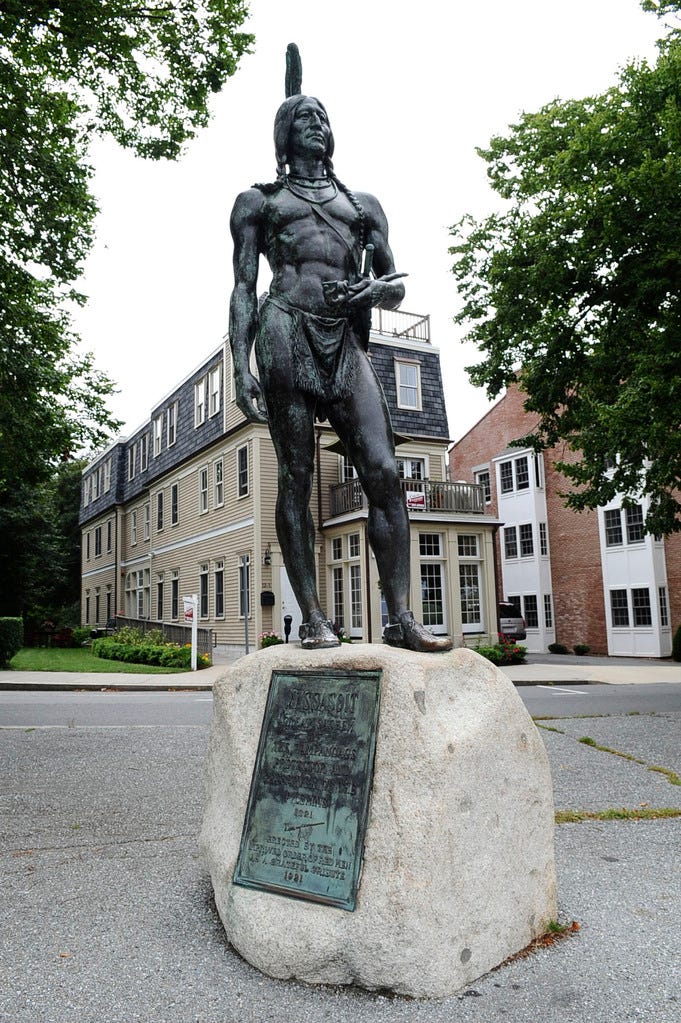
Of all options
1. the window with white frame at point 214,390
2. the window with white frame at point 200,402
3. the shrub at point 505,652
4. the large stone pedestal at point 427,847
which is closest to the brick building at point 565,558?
the shrub at point 505,652

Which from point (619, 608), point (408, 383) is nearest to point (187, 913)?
point (408, 383)

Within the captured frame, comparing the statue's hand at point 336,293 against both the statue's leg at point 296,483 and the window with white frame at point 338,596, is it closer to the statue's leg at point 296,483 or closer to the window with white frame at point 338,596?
the statue's leg at point 296,483

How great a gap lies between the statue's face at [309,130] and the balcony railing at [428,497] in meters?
19.0

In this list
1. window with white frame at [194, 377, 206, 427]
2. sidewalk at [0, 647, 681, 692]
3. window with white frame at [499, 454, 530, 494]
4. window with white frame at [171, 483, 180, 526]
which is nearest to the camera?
sidewalk at [0, 647, 681, 692]

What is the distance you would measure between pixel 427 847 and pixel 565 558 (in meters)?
29.7

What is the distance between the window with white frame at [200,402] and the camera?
2939 centimetres

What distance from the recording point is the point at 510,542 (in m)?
33.5

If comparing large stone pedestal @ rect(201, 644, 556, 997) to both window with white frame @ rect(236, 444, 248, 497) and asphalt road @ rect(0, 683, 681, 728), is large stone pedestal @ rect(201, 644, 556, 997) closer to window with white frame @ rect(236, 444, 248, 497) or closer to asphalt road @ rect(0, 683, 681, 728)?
asphalt road @ rect(0, 683, 681, 728)

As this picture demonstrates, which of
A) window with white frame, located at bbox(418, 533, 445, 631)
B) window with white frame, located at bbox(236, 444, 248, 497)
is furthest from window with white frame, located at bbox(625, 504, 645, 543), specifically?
window with white frame, located at bbox(236, 444, 248, 497)

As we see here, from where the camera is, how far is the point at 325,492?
25219 millimetres

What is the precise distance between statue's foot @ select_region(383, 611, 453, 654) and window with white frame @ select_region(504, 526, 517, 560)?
30.3 m

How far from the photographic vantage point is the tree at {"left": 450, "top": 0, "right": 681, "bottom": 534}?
11.7 metres

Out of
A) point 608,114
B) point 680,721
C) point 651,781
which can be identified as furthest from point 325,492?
point 651,781

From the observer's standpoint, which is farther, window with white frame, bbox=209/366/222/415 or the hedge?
window with white frame, bbox=209/366/222/415
